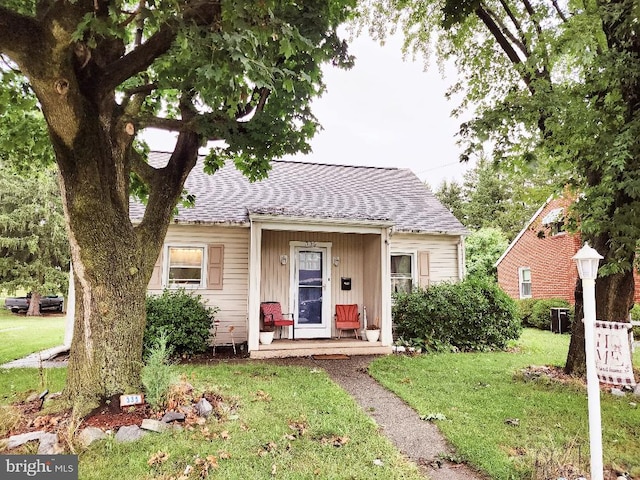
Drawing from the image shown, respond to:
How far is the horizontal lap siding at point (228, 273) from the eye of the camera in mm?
9633

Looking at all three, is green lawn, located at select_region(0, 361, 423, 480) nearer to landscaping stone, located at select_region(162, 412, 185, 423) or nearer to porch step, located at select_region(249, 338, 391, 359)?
landscaping stone, located at select_region(162, 412, 185, 423)

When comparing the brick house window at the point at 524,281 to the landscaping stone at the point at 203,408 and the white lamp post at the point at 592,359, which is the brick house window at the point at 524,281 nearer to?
the white lamp post at the point at 592,359

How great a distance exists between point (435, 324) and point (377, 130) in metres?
25.8

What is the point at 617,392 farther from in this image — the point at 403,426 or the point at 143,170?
the point at 143,170

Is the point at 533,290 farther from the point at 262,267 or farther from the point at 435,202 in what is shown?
the point at 262,267

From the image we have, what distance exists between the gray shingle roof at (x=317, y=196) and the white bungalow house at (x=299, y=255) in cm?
4

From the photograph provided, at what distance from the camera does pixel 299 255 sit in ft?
33.9

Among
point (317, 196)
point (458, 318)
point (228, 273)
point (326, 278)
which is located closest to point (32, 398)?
point (228, 273)

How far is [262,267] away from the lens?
32.9ft

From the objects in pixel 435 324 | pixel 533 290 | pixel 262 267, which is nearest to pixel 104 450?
pixel 262 267

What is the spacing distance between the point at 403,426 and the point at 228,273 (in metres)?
6.40

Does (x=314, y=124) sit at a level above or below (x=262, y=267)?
above

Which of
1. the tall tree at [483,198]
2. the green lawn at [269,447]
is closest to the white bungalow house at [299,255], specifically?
the green lawn at [269,447]

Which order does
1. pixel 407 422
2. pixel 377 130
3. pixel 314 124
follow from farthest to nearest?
pixel 377 130, pixel 314 124, pixel 407 422
